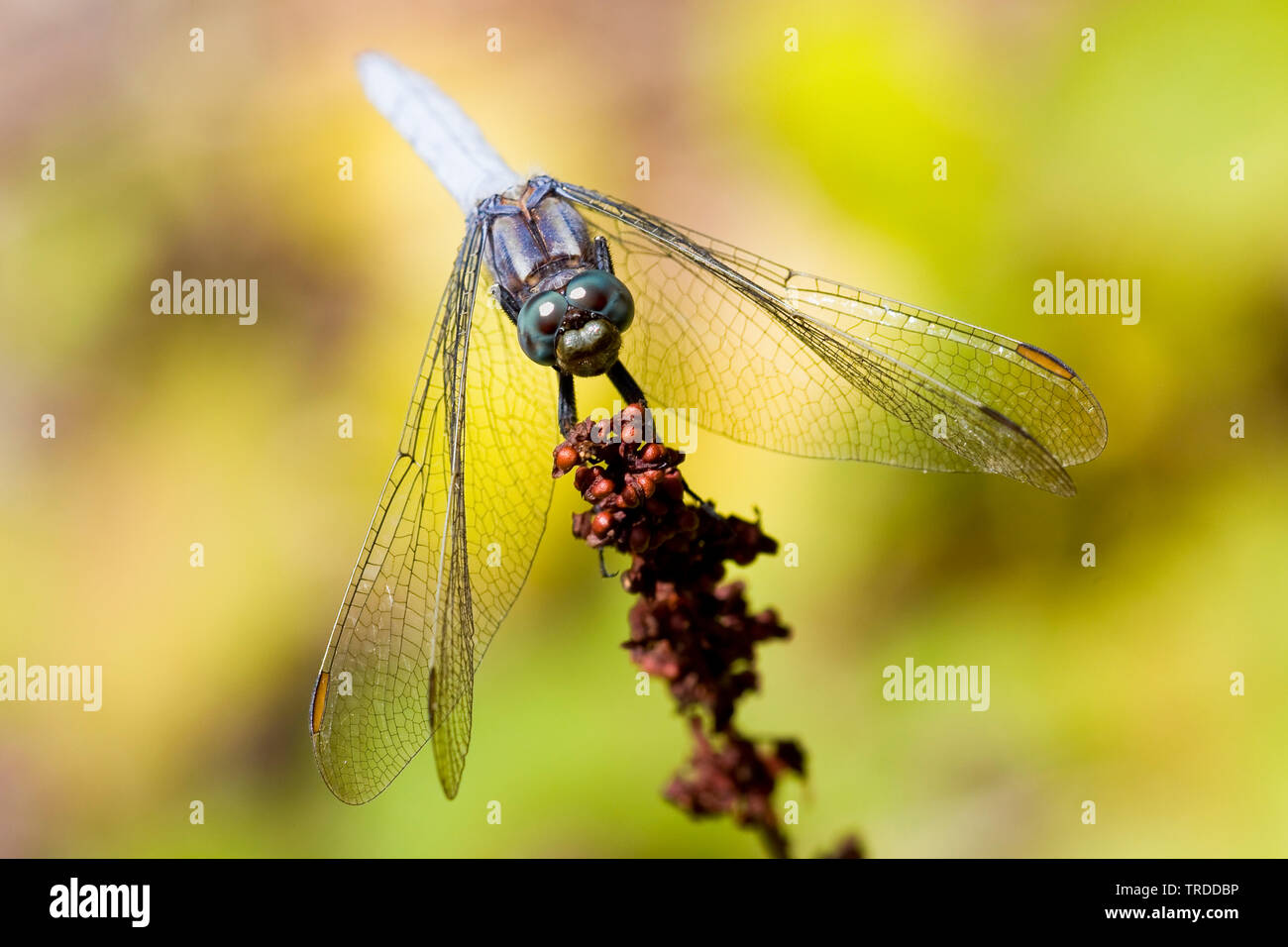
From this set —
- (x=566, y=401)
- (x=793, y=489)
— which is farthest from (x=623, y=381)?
(x=793, y=489)

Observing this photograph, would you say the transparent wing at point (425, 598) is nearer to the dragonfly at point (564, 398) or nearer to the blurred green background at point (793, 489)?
the dragonfly at point (564, 398)

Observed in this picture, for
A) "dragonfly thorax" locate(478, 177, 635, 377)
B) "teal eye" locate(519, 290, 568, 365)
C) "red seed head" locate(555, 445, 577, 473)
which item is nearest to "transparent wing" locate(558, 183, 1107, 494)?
"dragonfly thorax" locate(478, 177, 635, 377)

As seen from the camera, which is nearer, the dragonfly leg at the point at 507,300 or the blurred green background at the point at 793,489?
the dragonfly leg at the point at 507,300

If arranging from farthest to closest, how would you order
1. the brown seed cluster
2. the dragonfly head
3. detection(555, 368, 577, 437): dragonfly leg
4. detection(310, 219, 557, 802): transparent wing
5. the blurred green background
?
the blurred green background, detection(555, 368, 577, 437): dragonfly leg, the dragonfly head, detection(310, 219, 557, 802): transparent wing, the brown seed cluster

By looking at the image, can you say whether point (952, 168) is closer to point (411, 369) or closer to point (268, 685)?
point (411, 369)

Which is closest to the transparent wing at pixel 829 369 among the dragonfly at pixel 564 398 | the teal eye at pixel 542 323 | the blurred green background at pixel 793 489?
the dragonfly at pixel 564 398

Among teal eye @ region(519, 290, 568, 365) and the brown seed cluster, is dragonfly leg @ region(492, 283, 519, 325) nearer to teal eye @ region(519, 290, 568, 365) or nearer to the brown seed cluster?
teal eye @ region(519, 290, 568, 365)
